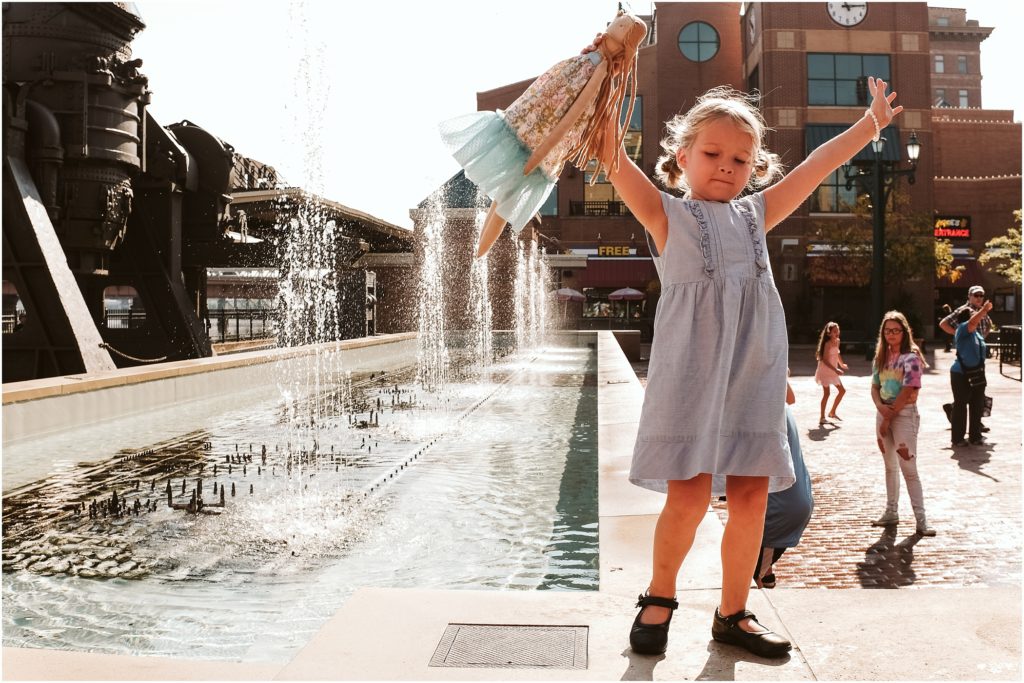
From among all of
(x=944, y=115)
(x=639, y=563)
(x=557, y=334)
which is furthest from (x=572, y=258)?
(x=639, y=563)

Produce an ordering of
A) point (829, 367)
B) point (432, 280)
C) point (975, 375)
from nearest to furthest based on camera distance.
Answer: point (975, 375), point (829, 367), point (432, 280)

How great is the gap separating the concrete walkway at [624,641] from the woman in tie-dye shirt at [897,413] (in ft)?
10.1

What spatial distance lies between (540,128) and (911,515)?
4.76 meters

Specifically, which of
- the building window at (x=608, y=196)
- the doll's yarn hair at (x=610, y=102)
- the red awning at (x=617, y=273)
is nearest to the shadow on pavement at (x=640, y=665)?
the doll's yarn hair at (x=610, y=102)

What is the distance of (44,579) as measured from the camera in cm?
422

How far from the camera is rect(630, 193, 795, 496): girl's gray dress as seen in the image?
250cm

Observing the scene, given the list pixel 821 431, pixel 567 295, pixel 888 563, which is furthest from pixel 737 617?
pixel 567 295

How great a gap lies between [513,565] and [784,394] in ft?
7.32

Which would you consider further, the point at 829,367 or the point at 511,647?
the point at 829,367

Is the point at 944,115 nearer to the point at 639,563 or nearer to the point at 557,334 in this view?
the point at 557,334

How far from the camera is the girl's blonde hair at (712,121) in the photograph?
2.69 metres

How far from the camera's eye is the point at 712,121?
8.86 ft

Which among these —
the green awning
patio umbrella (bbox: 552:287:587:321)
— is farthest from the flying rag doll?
the green awning

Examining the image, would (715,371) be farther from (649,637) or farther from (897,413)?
(897,413)
